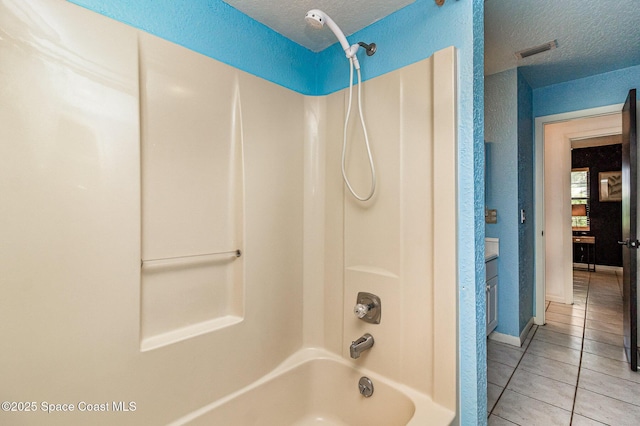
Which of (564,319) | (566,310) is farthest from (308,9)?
(566,310)

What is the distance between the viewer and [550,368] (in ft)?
7.09

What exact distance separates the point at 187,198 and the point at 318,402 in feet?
4.14

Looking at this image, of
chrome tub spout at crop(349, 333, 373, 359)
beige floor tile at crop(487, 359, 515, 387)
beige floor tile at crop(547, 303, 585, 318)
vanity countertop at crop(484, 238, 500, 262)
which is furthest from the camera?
beige floor tile at crop(547, 303, 585, 318)

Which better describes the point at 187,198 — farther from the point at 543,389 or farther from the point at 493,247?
the point at 493,247

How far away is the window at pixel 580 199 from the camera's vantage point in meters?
Answer: 5.60

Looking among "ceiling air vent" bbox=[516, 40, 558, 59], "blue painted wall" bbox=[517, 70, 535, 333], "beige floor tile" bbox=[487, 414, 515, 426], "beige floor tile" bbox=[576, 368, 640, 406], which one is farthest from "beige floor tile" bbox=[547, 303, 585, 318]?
"ceiling air vent" bbox=[516, 40, 558, 59]

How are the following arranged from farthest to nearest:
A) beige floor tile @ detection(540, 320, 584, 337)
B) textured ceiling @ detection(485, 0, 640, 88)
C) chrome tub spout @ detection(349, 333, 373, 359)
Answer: beige floor tile @ detection(540, 320, 584, 337) < textured ceiling @ detection(485, 0, 640, 88) < chrome tub spout @ detection(349, 333, 373, 359)

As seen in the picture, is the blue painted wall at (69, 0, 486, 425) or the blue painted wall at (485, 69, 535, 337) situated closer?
the blue painted wall at (69, 0, 486, 425)

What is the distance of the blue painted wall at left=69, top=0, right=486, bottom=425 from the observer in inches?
44.3

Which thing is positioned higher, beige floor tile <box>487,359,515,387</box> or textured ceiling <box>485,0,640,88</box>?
textured ceiling <box>485,0,640,88</box>

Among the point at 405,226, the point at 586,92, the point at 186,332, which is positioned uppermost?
the point at 586,92

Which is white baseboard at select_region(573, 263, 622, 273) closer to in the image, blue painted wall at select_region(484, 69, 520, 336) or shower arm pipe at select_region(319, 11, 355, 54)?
blue painted wall at select_region(484, 69, 520, 336)

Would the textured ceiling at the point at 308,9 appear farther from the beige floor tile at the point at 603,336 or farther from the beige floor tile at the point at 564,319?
the beige floor tile at the point at 564,319

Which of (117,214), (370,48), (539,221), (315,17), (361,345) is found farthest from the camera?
(539,221)
